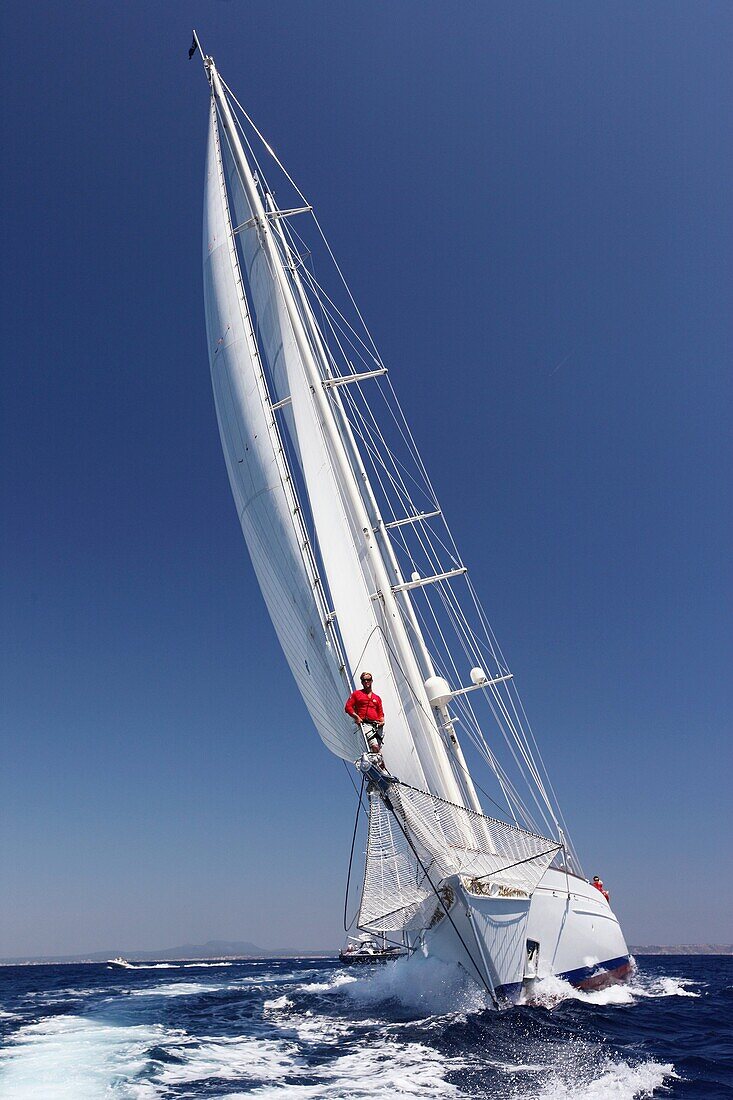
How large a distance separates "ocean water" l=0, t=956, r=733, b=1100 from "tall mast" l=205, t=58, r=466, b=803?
3.47 meters

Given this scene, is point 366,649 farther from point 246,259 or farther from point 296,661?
point 246,259

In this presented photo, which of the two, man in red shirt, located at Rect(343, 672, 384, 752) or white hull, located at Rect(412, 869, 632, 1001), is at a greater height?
man in red shirt, located at Rect(343, 672, 384, 752)

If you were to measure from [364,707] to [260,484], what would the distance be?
606 centimetres

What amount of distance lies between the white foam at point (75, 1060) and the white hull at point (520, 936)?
15.6ft

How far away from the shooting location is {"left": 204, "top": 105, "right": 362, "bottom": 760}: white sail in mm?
13812

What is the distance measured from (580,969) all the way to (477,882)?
4066mm

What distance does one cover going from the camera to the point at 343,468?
597 inches

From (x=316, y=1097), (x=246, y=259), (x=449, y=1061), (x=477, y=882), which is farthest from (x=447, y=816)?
(x=246, y=259)

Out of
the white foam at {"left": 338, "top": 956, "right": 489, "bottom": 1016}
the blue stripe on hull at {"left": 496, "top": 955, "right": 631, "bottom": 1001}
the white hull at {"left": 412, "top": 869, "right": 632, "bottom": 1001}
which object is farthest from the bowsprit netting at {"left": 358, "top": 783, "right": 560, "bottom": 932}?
the blue stripe on hull at {"left": 496, "top": 955, "right": 631, "bottom": 1001}

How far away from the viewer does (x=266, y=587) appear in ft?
50.5

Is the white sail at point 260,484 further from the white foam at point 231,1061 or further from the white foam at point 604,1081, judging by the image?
the white foam at point 604,1081

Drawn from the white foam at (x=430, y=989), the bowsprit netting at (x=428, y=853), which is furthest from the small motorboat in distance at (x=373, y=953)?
the bowsprit netting at (x=428, y=853)

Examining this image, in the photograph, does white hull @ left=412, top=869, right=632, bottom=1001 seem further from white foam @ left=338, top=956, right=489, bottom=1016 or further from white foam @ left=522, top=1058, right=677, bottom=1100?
white foam @ left=522, top=1058, right=677, bottom=1100

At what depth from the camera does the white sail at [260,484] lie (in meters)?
13.8
